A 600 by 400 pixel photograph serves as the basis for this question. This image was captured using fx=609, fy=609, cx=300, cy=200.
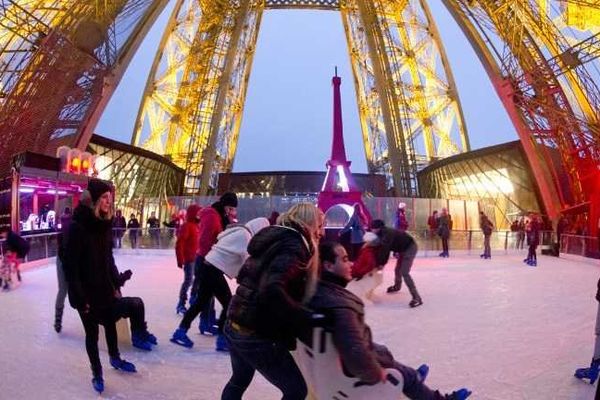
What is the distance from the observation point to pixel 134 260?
1706 centimetres

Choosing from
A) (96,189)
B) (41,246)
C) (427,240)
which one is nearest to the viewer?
(96,189)

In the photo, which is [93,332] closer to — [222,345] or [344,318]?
[222,345]

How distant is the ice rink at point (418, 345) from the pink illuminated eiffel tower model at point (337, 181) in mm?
8029

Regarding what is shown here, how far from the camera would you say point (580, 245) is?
56.3 ft

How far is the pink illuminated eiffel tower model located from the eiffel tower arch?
22.3 ft

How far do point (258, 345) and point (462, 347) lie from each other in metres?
3.59

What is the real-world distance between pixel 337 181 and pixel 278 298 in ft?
60.2

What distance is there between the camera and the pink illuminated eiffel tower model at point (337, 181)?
62.7ft

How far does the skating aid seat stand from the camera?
3.04 metres

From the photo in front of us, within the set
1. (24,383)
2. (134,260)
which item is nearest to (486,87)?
(134,260)

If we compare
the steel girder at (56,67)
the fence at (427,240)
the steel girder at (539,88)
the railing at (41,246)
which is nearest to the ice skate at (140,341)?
the railing at (41,246)

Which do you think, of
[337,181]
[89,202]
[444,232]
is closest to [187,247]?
[89,202]

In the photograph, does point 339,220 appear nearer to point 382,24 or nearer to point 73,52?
point 73,52

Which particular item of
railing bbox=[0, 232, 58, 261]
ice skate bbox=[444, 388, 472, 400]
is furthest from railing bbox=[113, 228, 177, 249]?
ice skate bbox=[444, 388, 472, 400]
